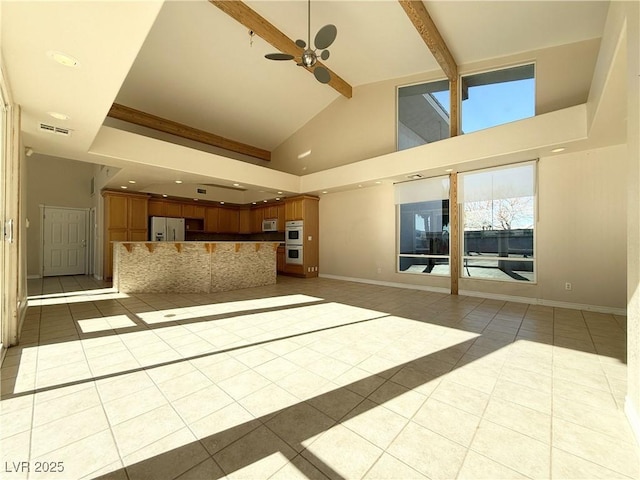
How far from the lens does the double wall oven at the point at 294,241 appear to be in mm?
7770

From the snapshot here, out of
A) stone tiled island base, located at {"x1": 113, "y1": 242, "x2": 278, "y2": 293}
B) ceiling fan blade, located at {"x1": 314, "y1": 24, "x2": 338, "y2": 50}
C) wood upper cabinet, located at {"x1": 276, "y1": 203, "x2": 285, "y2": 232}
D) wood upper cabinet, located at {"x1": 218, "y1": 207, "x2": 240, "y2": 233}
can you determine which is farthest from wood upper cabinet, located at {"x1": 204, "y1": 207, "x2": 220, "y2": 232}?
ceiling fan blade, located at {"x1": 314, "y1": 24, "x2": 338, "y2": 50}

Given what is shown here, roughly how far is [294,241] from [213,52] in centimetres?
492

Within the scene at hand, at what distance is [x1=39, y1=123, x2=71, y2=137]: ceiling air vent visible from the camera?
3.19 meters

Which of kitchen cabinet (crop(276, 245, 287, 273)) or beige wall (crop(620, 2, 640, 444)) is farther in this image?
kitchen cabinet (crop(276, 245, 287, 273))

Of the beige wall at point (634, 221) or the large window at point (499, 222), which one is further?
the large window at point (499, 222)

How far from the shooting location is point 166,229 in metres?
7.97

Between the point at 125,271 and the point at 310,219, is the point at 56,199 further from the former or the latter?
the point at 310,219

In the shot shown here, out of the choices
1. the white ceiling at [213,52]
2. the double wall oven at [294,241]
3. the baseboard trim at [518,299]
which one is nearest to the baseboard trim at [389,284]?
the baseboard trim at [518,299]

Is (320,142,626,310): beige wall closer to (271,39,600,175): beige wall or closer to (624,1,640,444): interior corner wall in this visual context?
(271,39,600,175): beige wall

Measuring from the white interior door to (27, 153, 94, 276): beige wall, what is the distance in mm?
167

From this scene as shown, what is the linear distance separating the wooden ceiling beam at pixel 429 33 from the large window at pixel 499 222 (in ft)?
7.01

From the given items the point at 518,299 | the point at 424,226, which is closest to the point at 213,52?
the point at 424,226

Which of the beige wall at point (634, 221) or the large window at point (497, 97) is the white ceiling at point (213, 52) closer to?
the large window at point (497, 97)

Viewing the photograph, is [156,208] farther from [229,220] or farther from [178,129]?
[178,129]
